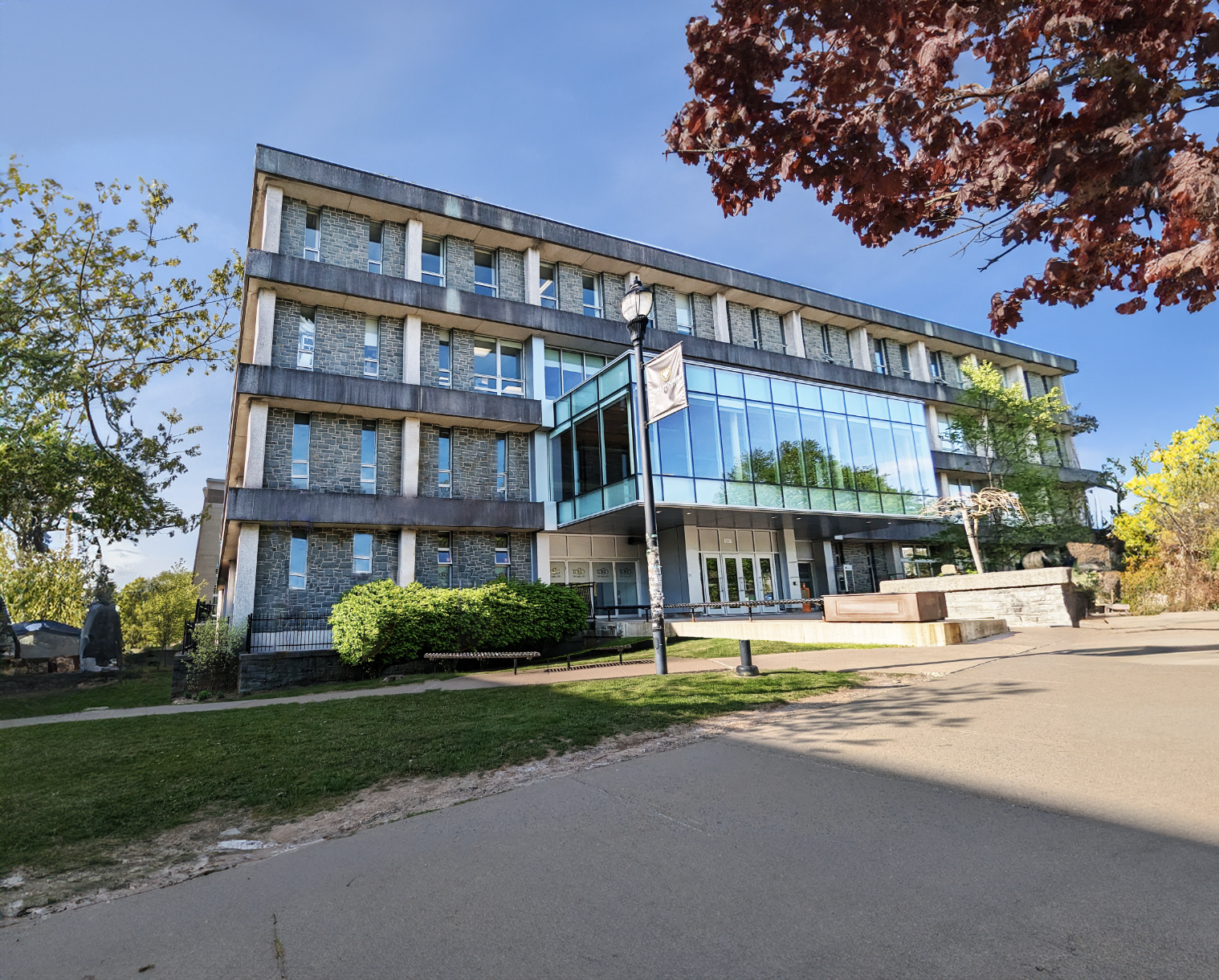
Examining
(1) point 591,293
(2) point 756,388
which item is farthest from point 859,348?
(1) point 591,293

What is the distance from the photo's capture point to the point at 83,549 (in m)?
26.8

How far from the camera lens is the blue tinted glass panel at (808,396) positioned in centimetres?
2437

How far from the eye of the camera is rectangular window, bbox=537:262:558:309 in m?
27.1

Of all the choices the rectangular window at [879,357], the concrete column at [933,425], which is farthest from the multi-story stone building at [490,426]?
the concrete column at [933,425]

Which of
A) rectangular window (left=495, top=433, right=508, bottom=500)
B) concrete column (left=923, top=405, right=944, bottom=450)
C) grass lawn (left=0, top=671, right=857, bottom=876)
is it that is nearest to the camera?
grass lawn (left=0, top=671, right=857, bottom=876)

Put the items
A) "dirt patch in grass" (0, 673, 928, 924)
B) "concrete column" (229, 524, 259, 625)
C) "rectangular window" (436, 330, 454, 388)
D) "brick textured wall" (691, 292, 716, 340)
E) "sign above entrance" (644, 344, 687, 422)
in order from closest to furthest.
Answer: "dirt patch in grass" (0, 673, 928, 924)
"sign above entrance" (644, 344, 687, 422)
"concrete column" (229, 524, 259, 625)
"rectangular window" (436, 330, 454, 388)
"brick textured wall" (691, 292, 716, 340)

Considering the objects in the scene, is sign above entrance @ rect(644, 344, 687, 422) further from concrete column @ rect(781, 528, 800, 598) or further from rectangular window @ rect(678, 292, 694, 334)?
→ rectangular window @ rect(678, 292, 694, 334)

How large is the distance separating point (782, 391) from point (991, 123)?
20.5m

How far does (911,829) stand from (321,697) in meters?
11.0

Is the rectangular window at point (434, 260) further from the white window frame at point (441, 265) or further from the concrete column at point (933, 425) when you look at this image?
the concrete column at point (933, 425)

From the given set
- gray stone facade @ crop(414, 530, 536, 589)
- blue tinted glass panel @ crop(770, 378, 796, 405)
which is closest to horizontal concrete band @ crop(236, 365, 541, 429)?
gray stone facade @ crop(414, 530, 536, 589)

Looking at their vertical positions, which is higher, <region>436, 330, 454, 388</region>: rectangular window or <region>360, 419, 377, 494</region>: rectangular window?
<region>436, 330, 454, 388</region>: rectangular window

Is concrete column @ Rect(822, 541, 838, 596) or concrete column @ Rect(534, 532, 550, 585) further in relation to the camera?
concrete column @ Rect(822, 541, 838, 596)

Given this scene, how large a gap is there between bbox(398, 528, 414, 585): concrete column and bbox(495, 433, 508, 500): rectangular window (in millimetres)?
3724
